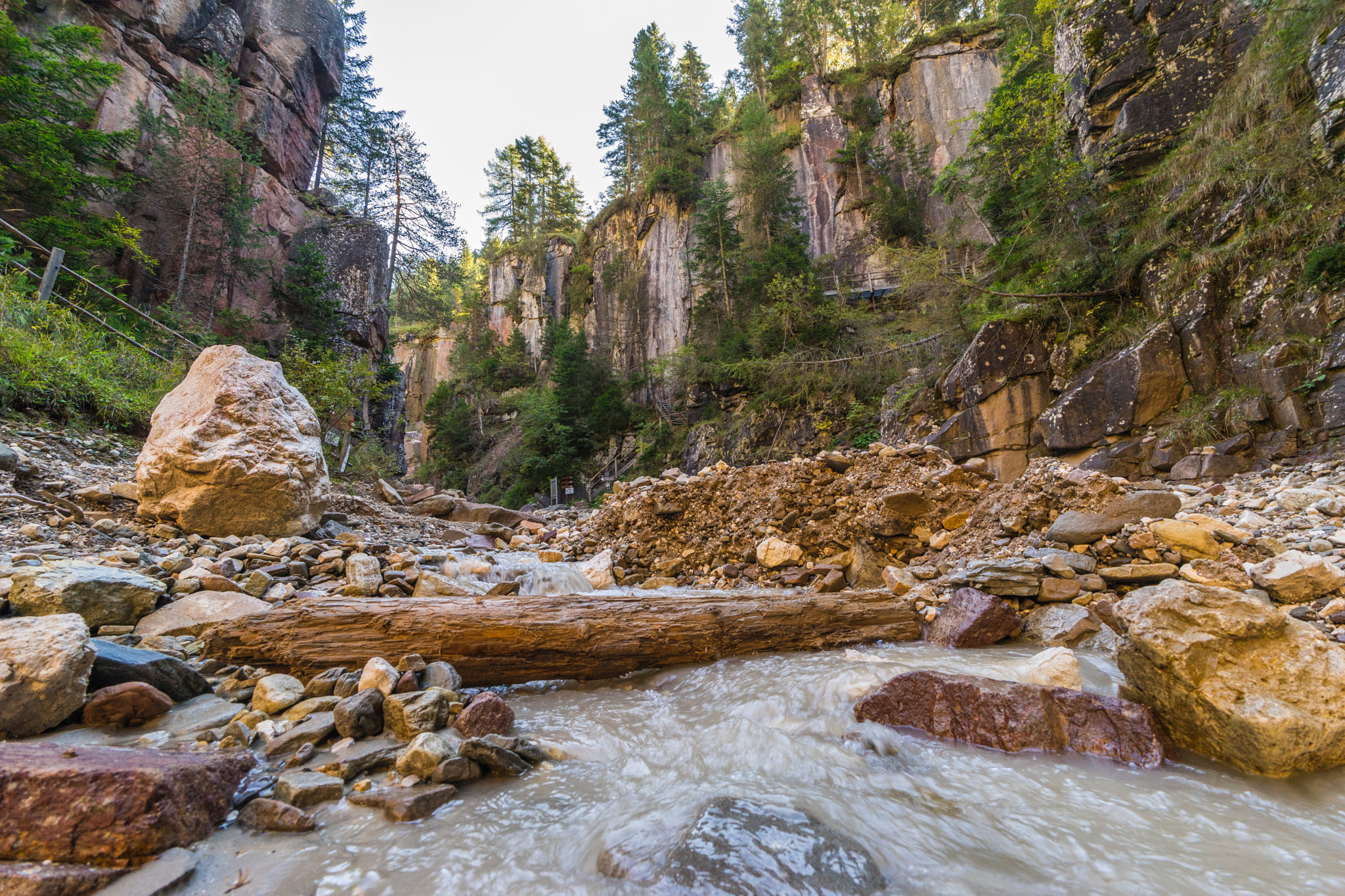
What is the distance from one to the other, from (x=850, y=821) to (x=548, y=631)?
1.95 metres

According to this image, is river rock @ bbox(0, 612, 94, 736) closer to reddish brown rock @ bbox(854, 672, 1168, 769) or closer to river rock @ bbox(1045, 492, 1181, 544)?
reddish brown rock @ bbox(854, 672, 1168, 769)

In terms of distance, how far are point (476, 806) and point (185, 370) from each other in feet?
36.7

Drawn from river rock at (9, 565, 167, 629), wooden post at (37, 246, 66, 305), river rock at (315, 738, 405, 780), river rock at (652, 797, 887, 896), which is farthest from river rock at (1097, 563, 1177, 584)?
wooden post at (37, 246, 66, 305)

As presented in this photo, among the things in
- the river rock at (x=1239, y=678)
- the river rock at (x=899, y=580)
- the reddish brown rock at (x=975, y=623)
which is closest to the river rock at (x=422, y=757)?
the river rock at (x=1239, y=678)

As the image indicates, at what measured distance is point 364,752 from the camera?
212 centimetres

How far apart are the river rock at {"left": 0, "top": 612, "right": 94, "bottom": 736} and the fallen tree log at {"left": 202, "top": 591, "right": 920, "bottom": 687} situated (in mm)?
713

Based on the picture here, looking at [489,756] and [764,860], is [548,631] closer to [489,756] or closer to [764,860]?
[489,756]

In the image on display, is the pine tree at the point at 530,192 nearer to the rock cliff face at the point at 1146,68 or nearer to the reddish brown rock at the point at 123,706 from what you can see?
the rock cliff face at the point at 1146,68

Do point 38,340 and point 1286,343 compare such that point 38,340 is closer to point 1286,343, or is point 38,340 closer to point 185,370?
point 185,370

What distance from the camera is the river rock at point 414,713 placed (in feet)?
7.49

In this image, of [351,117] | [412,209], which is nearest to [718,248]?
[412,209]

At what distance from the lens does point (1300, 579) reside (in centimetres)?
311

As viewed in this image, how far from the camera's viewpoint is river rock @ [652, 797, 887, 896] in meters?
1.45

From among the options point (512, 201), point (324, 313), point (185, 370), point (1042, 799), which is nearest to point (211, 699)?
point (1042, 799)
